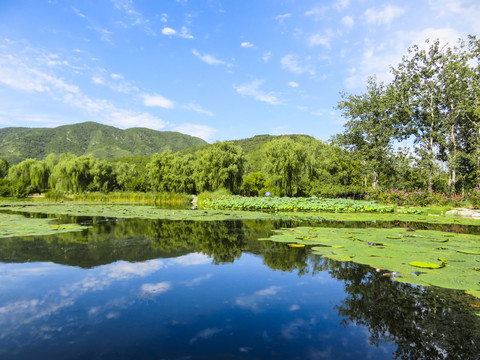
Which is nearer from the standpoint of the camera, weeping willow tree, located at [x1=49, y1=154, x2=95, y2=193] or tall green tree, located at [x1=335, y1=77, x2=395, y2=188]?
tall green tree, located at [x1=335, y1=77, x2=395, y2=188]

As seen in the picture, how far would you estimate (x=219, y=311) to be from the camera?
2992mm

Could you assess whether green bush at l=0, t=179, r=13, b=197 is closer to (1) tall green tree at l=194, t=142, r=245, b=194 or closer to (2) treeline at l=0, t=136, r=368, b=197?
(2) treeline at l=0, t=136, r=368, b=197

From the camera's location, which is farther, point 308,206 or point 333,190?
point 333,190

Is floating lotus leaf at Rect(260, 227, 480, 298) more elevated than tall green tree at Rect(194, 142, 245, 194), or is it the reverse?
tall green tree at Rect(194, 142, 245, 194)

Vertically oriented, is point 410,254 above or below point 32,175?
below

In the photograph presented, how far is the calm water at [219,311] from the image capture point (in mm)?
2279

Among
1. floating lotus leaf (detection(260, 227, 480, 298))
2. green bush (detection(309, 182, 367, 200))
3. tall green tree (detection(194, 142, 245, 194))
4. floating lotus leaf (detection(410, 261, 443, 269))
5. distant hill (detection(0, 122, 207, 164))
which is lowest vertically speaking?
floating lotus leaf (detection(260, 227, 480, 298))

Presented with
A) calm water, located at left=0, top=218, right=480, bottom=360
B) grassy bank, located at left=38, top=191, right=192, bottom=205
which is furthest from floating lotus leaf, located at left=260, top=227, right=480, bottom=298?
grassy bank, located at left=38, top=191, right=192, bottom=205

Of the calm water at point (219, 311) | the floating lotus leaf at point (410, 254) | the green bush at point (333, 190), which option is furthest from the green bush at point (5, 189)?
the floating lotus leaf at point (410, 254)

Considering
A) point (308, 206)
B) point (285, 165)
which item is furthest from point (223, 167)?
point (308, 206)

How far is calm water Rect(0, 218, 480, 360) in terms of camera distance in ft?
7.48

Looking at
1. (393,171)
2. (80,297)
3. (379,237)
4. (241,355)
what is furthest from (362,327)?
(393,171)

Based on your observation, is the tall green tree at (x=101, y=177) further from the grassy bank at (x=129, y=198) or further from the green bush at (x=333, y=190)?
the green bush at (x=333, y=190)

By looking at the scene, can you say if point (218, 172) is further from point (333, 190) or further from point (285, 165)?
point (333, 190)
